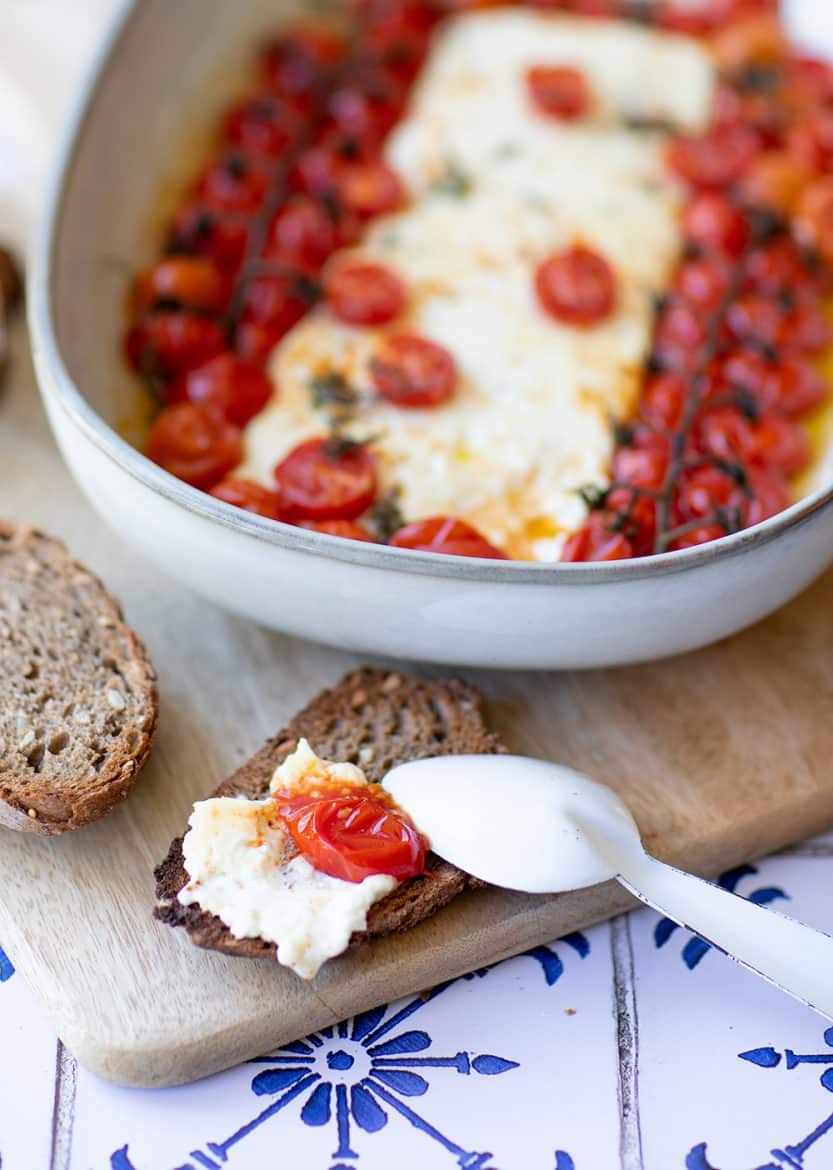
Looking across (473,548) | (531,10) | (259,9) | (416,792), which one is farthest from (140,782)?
(531,10)

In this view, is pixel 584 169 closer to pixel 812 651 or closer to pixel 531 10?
pixel 531 10

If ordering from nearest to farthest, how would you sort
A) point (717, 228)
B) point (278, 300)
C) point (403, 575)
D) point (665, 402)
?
point (403, 575) → point (665, 402) → point (278, 300) → point (717, 228)

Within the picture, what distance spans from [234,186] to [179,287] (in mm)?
522

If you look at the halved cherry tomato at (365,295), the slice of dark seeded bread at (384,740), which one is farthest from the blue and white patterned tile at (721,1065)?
the halved cherry tomato at (365,295)

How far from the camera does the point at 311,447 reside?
2811 mm

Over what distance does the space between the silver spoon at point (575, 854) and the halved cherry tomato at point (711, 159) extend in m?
2.02

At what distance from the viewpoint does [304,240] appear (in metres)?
3.39

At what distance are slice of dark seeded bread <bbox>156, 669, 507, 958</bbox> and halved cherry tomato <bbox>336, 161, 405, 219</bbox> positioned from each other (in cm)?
141

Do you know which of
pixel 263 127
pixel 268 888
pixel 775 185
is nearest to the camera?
pixel 268 888

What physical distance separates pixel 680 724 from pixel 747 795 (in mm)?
214

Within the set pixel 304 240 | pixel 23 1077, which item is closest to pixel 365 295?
pixel 304 240

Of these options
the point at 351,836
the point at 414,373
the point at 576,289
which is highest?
the point at 576,289

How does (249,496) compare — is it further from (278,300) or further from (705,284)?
(705,284)

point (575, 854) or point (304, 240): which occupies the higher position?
point (304, 240)
